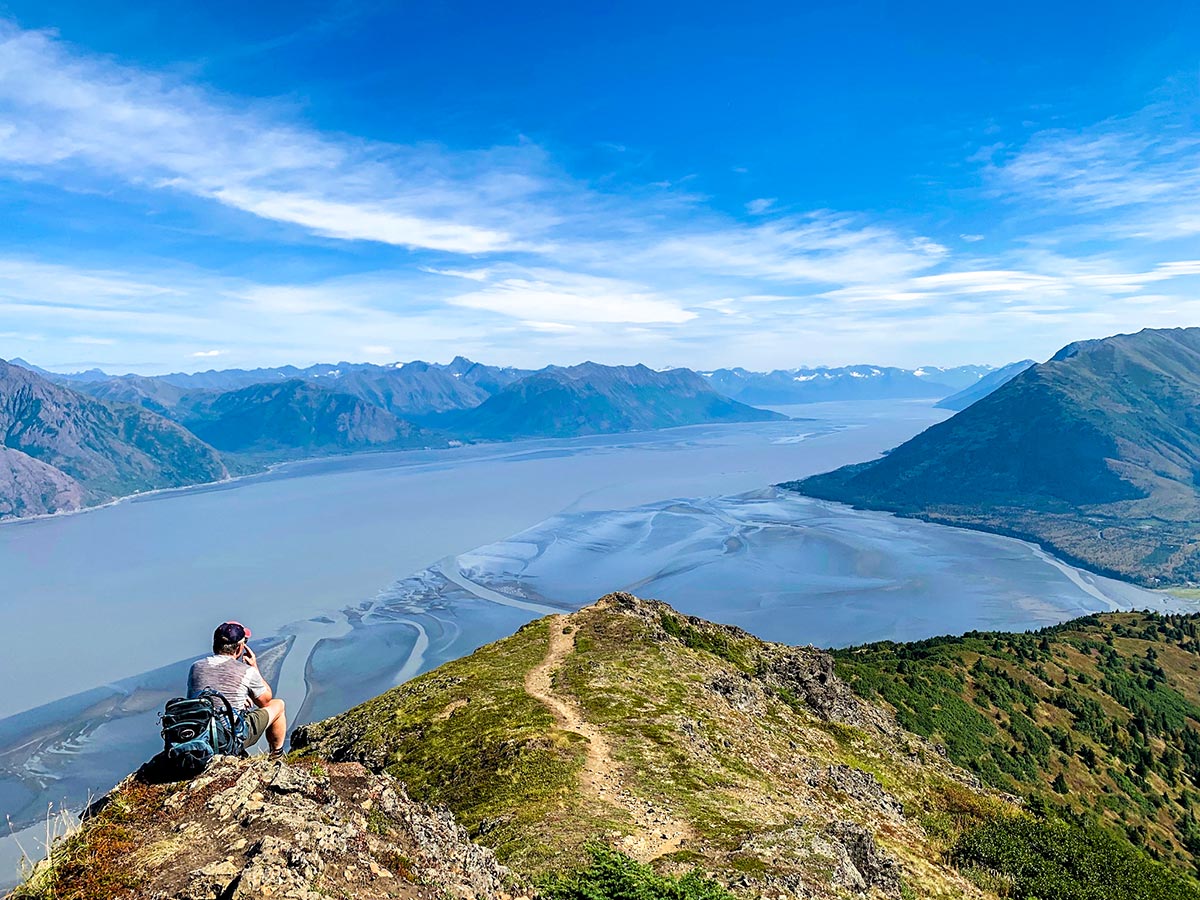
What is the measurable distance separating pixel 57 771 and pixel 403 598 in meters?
84.9

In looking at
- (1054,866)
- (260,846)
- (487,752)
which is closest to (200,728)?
(260,846)

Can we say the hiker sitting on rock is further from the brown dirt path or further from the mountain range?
the brown dirt path

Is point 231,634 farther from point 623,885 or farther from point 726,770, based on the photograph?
point 726,770

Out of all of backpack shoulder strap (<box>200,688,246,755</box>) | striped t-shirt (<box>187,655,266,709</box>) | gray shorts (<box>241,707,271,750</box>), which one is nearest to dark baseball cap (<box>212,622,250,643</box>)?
striped t-shirt (<box>187,655,266,709</box>)

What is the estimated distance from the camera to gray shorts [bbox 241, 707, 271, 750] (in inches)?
499

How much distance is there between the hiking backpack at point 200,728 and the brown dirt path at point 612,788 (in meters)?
15.2

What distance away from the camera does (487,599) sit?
584 feet

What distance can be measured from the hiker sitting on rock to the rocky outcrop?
4.09 feet

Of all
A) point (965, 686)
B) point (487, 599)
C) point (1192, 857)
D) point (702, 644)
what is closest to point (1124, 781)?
point (1192, 857)

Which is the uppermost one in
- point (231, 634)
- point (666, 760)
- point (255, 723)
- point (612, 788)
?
point (231, 634)

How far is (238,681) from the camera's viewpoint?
41.3 ft

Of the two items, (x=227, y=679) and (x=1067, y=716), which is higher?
Result: (x=227, y=679)

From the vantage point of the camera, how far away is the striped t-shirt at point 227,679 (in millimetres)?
12383

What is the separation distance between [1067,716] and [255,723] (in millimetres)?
95102
